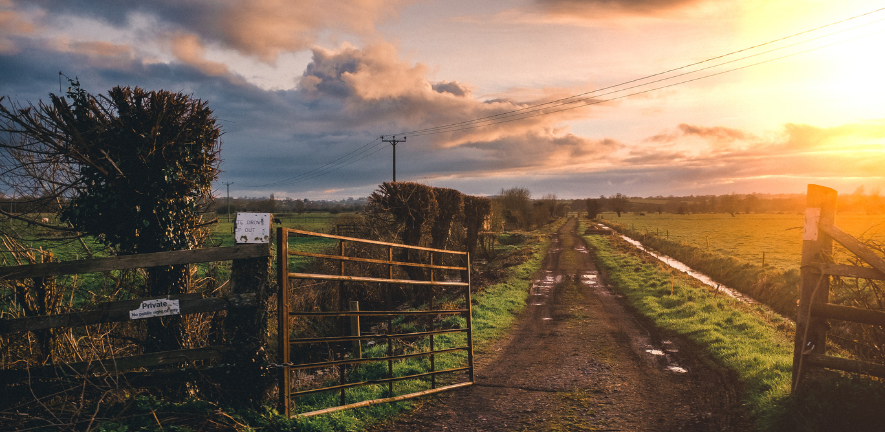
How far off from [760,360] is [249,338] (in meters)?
8.87

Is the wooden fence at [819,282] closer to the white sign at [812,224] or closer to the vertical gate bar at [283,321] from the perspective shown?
the white sign at [812,224]

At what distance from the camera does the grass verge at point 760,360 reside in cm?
505

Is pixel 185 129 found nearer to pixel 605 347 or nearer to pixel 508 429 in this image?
pixel 508 429

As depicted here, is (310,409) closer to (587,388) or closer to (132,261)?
(132,261)

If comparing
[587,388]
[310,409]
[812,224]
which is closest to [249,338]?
[310,409]

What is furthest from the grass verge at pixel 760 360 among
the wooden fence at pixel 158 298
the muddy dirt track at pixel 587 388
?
the wooden fence at pixel 158 298

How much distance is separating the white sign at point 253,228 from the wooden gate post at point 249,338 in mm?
209

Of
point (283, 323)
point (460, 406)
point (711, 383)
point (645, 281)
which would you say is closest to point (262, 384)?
point (283, 323)

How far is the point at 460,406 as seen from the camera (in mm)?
6418

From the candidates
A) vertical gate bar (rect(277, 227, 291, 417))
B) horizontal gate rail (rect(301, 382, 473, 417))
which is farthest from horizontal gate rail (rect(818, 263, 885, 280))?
vertical gate bar (rect(277, 227, 291, 417))

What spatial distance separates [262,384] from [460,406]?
2.96 metres

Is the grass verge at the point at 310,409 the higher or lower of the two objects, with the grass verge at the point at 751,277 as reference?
higher

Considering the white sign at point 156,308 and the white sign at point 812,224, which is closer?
the white sign at point 156,308

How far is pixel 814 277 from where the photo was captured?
5758 mm
